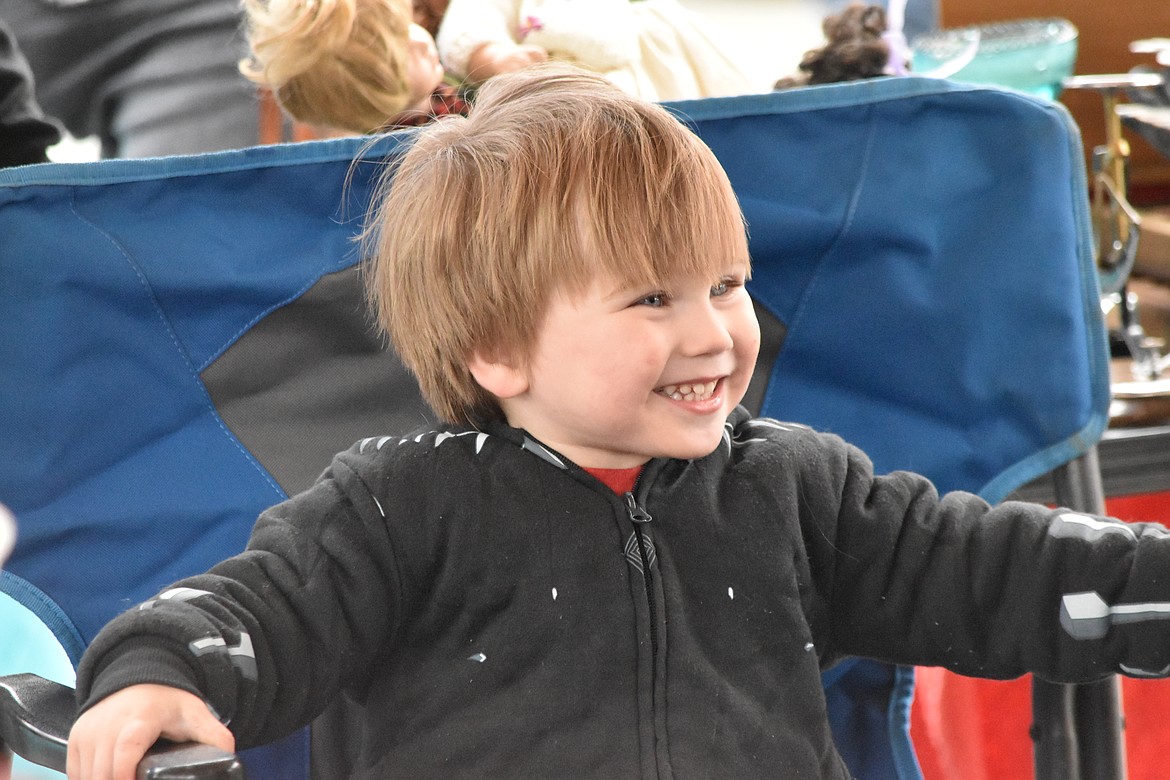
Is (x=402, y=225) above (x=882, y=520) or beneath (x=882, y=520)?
above

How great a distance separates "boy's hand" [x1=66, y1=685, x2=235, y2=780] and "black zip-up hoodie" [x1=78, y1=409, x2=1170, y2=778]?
0.31ft

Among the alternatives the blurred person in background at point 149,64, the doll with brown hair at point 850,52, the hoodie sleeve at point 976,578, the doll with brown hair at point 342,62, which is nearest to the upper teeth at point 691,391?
the hoodie sleeve at point 976,578

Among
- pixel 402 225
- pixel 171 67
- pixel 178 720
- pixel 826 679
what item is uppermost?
pixel 402 225

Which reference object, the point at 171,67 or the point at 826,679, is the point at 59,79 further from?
the point at 826,679

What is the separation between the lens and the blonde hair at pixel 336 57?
1.28 meters

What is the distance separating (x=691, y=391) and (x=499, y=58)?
2.26 ft

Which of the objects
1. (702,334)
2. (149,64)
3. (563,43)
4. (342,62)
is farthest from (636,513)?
(149,64)

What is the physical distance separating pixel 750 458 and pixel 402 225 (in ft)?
0.91

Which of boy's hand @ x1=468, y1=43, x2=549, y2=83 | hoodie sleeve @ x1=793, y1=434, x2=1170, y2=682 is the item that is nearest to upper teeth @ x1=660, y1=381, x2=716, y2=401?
hoodie sleeve @ x1=793, y1=434, x2=1170, y2=682

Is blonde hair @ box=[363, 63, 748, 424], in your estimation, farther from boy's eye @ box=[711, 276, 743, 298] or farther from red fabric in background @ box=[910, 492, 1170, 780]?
red fabric in background @ box=[910, 492, 1170, 780]

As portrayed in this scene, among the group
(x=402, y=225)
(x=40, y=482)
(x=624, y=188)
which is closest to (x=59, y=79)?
(x=40, y=482)

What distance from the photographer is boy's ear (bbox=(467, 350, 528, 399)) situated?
0.85 meters

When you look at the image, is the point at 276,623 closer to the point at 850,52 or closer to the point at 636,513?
the point at 636,513

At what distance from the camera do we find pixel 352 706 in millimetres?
943
